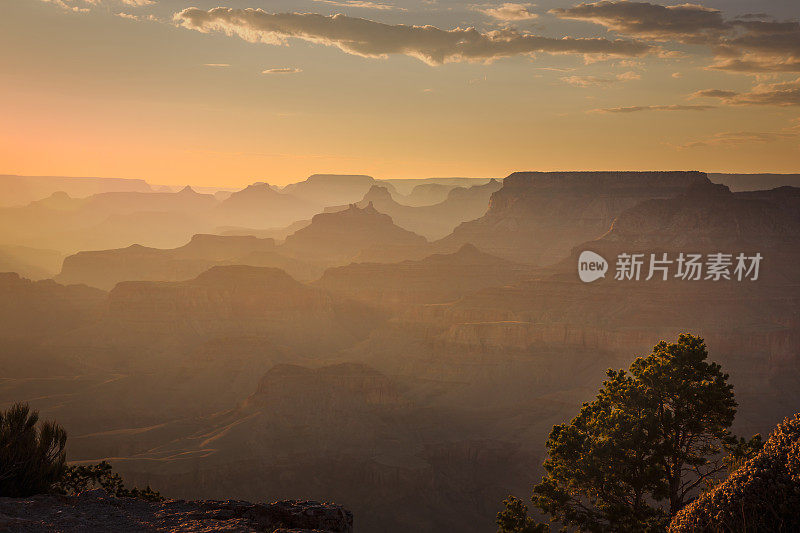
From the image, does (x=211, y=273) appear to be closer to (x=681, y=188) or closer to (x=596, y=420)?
(x=681, y=188)

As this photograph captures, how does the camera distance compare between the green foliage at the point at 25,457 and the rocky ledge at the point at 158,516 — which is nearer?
the rocky ledge at the point at 158,516

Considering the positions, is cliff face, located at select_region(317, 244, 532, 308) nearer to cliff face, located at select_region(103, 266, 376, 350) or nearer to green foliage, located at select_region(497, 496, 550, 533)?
cliff face, located at select_region(103, 266, 376, 350)

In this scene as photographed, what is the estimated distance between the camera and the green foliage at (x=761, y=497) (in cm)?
1186

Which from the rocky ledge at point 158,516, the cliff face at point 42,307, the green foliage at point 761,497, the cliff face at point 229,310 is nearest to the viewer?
the green foliage at point 761,497

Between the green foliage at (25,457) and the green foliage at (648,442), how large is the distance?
1760cm

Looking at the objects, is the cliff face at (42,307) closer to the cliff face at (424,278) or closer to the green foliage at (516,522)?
the cliff face at (424,278)

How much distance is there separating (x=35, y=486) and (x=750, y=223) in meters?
156

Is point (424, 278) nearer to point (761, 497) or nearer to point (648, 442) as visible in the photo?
point (648, 442)

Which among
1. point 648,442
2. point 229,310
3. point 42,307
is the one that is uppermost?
Result: point 229,310

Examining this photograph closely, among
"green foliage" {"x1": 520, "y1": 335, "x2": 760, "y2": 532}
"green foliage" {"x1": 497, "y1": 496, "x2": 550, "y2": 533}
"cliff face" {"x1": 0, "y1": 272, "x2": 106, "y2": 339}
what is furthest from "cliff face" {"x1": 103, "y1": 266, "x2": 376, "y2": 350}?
"green foliage" {"x1": 520, "y1": 335, "x2": 760, "y2": 532}

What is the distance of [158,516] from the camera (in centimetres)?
1634

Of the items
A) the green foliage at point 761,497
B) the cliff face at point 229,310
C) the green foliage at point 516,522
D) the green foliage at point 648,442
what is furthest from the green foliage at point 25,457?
the cliff face at point 229,310

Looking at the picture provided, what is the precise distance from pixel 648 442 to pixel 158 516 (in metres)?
16.8

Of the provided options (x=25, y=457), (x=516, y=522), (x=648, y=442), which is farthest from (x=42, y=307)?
(x=648, y=442)
